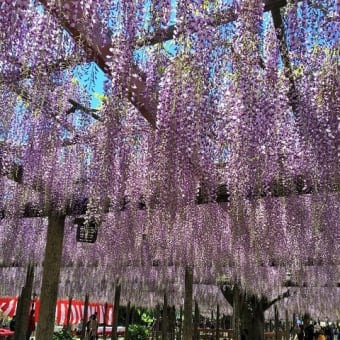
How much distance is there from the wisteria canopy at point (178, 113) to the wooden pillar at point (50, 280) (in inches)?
11.2

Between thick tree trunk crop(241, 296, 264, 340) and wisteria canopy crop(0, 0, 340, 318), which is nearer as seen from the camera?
wisteria canopy crop(0, 0, 340, 318)

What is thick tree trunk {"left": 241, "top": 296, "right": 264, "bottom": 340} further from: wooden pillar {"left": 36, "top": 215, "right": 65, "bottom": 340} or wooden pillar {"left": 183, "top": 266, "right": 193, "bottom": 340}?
wooden pillar {"left": 36, "top": 215, "right": 65, "bottom": 340}

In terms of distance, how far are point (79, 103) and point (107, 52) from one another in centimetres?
170

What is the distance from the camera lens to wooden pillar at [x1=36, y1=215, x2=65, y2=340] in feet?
19.5

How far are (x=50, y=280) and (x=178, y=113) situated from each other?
3.74 m

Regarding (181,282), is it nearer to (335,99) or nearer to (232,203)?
(232,203)

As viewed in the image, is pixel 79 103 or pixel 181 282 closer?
pixel 79 103

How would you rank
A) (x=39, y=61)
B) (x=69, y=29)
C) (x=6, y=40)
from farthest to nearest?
(x=39, y=61)
(x=69, y=29)
(x=6, y=40)

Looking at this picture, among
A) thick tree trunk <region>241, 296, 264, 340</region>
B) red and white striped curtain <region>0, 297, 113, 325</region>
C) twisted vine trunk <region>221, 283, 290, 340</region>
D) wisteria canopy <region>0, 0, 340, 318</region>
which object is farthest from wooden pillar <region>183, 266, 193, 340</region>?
red and white striped curtain <region>0, 297, 113, 325</region>

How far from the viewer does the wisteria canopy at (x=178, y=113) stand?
2865 mm

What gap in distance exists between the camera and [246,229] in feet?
18.4

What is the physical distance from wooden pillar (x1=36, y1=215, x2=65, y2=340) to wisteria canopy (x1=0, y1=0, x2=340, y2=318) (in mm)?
285

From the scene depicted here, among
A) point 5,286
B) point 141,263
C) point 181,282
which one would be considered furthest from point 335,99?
point 5,286

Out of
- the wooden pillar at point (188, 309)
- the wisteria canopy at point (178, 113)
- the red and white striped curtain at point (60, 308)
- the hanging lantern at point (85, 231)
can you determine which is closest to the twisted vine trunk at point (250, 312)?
the wooden pillar at point (188, 309)
